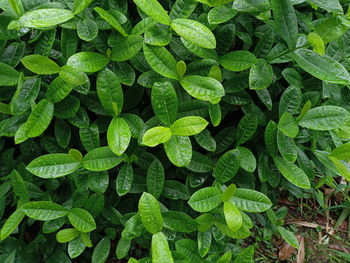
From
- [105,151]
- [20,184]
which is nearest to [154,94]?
[105,151]

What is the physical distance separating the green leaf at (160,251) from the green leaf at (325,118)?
1.94 ft

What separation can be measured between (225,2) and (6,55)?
0.73m

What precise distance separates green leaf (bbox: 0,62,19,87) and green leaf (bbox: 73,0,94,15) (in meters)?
0.29

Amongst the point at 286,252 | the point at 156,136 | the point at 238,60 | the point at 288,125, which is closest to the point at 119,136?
the point at 156,136

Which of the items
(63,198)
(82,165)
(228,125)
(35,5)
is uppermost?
(35,5)

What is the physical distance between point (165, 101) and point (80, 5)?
0.37m

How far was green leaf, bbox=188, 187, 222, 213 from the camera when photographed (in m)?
1.21

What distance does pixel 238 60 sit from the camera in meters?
1.23

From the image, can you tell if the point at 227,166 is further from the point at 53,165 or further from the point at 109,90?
the point at 53,165

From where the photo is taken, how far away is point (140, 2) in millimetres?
1024

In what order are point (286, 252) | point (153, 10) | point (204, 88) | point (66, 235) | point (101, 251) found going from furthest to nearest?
point (286, 252), point (101, 251), point (66, 235), point (204, 88), point (153, 10)

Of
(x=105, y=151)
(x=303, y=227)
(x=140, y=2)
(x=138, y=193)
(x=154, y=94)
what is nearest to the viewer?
(x=140, y=2)

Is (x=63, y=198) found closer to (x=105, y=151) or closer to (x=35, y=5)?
(x=105, y=151)

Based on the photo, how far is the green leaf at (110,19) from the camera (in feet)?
3.54
